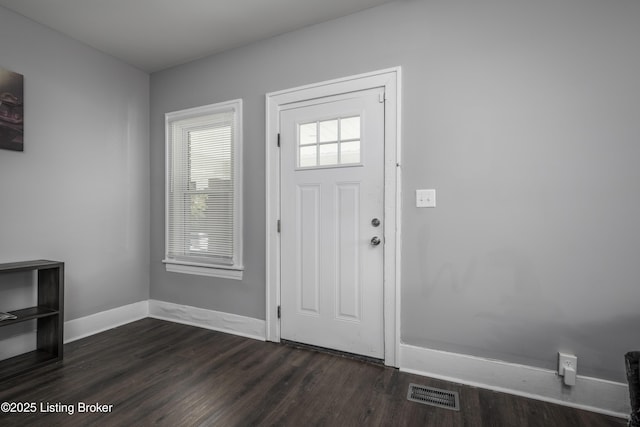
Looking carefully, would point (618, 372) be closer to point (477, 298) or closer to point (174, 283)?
point (477, 298)

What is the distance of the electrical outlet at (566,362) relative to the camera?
191 cm

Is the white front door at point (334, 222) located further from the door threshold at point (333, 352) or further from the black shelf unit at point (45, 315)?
the black shelf unit at point (45, 315)

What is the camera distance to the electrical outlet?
191 centimetres

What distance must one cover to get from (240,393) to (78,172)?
250 centimetres

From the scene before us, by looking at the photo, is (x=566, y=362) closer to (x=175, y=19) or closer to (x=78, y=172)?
(x=175, y=19)

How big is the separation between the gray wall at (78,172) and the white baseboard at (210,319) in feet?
0.95

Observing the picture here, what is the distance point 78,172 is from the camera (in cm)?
294

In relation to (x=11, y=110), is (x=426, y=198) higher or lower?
lower

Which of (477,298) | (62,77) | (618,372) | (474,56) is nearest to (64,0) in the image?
(62,77)

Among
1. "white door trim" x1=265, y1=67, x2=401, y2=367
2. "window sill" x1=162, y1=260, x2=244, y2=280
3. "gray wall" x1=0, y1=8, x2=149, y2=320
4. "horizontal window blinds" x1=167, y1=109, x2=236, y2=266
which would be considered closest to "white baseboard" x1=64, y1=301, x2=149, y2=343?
"gray wall" x1=0, y1=8, x2=149, y2=320

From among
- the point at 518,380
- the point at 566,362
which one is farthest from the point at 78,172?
the point at 566,362

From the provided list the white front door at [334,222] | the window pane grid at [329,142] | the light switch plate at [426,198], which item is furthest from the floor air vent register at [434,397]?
the window pane grid at [329,142]

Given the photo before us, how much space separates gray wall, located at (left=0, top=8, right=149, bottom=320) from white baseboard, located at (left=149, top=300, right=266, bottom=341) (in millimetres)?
290

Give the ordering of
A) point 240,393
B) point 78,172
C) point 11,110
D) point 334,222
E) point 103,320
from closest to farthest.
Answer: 1. point 240,393
2. point 11,110
3. point 334,222
4. point 78,172
5. point 103,320
